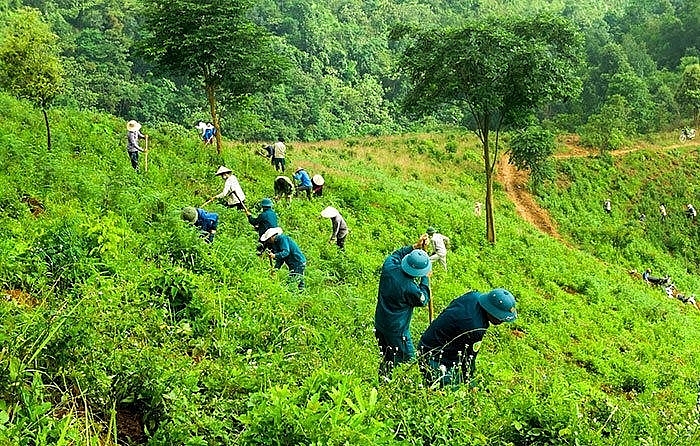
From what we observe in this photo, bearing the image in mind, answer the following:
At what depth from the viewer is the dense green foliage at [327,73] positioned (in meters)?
47.5

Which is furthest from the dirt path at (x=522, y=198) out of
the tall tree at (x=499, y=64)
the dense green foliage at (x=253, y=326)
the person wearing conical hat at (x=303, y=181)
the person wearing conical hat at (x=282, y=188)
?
the person wearing conical hat at (x=282, y=188)

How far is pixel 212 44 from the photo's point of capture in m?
15.9

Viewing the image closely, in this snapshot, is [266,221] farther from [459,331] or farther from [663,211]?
[663,211]

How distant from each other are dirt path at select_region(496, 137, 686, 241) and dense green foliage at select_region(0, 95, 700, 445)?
22.7 ft

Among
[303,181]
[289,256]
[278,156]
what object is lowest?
[278,156]

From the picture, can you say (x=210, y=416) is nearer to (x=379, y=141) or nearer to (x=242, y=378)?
(x=242, y=378)

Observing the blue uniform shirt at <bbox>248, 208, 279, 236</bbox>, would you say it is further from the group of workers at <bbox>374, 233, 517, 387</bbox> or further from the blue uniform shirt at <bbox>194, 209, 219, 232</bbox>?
the group of workers at <bbox>374, 233, 517, 387</bbox>

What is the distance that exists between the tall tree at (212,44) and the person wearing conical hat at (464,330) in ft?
39.4

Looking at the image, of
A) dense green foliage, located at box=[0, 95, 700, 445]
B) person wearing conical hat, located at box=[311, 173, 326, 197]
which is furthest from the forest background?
person wearing conical hat, located at box=[311, 173, 326, 197]

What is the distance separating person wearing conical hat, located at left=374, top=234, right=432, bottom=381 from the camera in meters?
5.83

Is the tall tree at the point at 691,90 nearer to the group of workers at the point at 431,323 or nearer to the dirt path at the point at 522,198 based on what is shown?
the dirt path at the point at 522,198

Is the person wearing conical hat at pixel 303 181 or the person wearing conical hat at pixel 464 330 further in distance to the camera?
the person wearing conical hat at pixel 303 181

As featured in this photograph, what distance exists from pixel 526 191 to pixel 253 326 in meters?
24.9

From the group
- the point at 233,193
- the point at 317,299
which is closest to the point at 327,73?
the point at 233,193
